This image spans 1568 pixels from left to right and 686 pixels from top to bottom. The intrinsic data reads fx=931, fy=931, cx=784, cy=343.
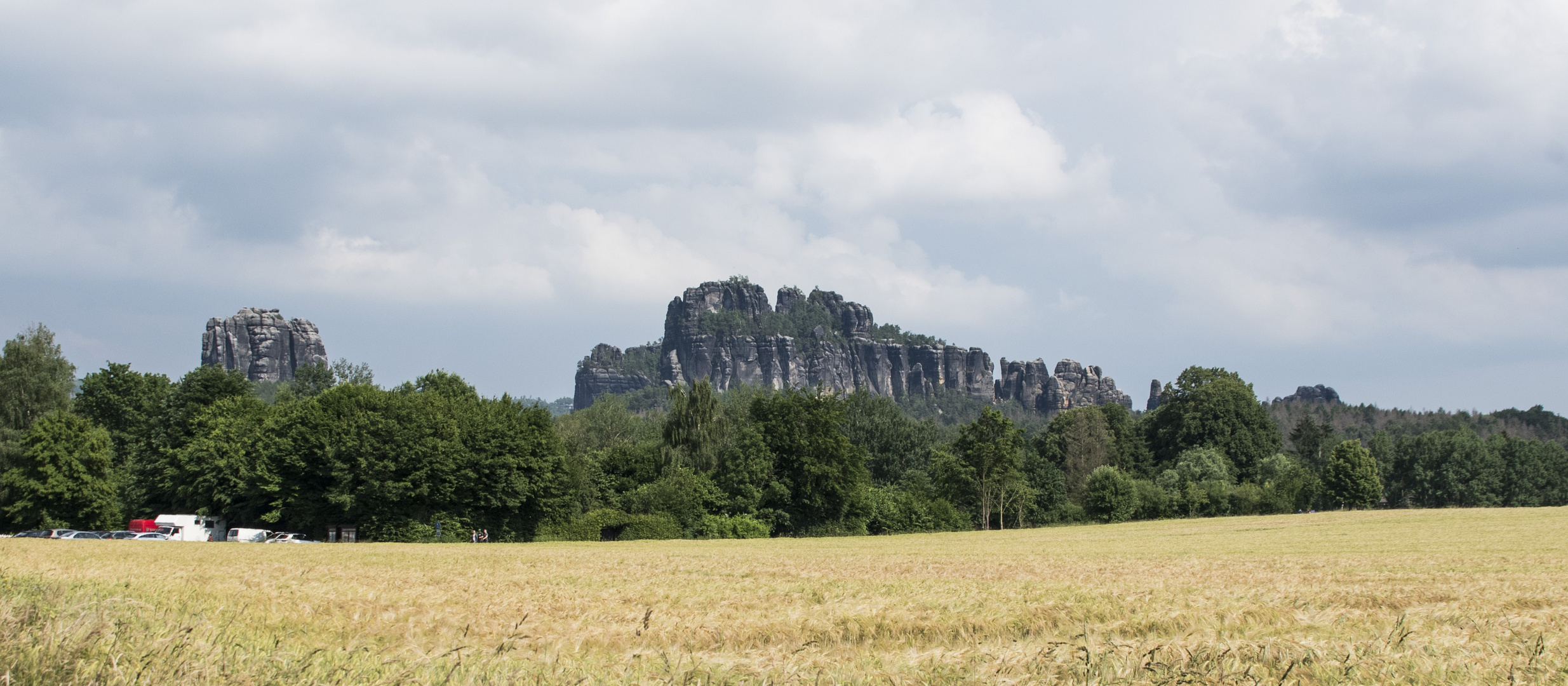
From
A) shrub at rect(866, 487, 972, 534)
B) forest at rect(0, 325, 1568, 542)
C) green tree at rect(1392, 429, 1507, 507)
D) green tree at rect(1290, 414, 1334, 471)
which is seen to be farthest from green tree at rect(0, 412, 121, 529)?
green tree at rect(1290, 414, 1334, 471)

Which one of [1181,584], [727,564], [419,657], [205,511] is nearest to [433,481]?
[205,511]

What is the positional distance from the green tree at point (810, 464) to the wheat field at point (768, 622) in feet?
158

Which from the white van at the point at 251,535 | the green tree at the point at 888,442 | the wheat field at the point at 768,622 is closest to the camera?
the wheat field at the point at 768,622

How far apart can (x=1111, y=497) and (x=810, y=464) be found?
37716mm

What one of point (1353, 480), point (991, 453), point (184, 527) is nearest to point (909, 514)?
point (991, 453)

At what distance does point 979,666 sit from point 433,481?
190 feet

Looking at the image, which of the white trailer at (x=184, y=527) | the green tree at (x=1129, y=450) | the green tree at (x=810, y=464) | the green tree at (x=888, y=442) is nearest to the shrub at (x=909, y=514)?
the green tree at (x=810, y=464)

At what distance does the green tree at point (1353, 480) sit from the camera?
10725cm

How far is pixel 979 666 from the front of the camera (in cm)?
931

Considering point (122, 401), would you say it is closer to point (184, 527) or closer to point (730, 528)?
point (184, 527)

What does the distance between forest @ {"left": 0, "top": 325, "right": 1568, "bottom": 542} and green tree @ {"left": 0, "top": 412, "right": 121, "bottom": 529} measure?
15cm

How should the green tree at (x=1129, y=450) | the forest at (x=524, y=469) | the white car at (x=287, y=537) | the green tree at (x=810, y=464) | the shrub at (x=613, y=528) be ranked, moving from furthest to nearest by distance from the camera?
the green tree at (x=1129, y=450)
the green tree at (x=810, y=464)
the shrub at (x=613, y=528)
the forest at (x=524, y=469)
the white car at (x=287, y=537)

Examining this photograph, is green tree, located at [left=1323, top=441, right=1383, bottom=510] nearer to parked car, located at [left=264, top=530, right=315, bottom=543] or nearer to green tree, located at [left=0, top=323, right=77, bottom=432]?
parked car, located at [left=264, top=530, right=315, bottom=543]

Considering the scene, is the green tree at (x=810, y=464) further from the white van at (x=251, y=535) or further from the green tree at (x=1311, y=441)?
the green tree at (x=1311, y=441)
